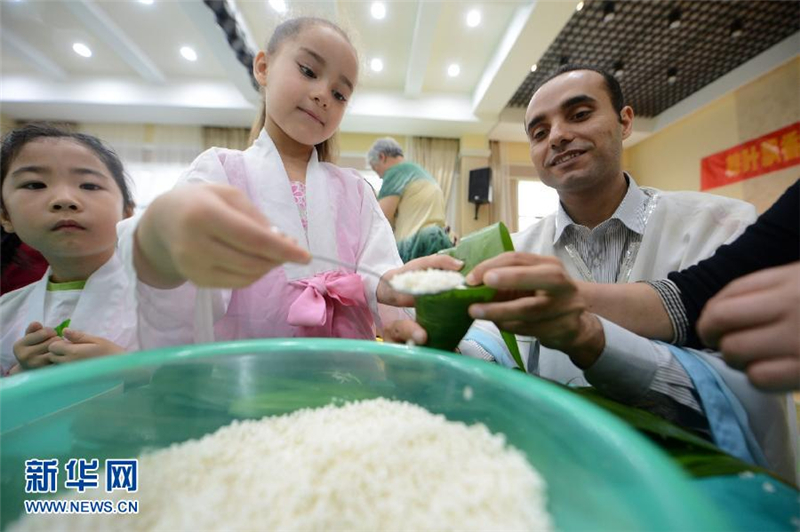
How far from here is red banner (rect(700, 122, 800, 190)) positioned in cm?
326

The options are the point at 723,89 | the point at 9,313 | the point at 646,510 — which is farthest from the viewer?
the point at 723,89

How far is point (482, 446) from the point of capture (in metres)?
0.36

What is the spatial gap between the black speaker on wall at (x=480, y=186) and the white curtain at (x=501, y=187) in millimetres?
242

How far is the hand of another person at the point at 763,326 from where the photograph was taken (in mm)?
253

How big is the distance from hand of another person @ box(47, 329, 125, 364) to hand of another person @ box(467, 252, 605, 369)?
0.59m

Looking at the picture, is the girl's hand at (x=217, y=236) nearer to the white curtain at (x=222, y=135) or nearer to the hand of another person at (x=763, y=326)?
the hand of another person at (x=763, y=326)

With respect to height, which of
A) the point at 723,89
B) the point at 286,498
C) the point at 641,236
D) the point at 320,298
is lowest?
the point at 286,498

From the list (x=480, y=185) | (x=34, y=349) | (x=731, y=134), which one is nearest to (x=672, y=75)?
(x=731, y=134)

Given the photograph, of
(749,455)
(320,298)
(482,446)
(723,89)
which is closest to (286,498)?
(482,446)

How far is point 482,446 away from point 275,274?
0.46 meters

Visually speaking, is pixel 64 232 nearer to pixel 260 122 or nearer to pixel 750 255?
pixel 260 122

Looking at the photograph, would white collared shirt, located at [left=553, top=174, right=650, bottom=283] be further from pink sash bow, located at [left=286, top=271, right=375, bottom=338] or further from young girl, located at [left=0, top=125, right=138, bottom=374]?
young girl, located at [left=0, top=125, right=138, bottom=374]

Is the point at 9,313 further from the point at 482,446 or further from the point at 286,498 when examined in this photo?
the point at 482,446

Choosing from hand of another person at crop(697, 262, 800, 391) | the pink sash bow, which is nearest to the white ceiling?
the pink sash bow
